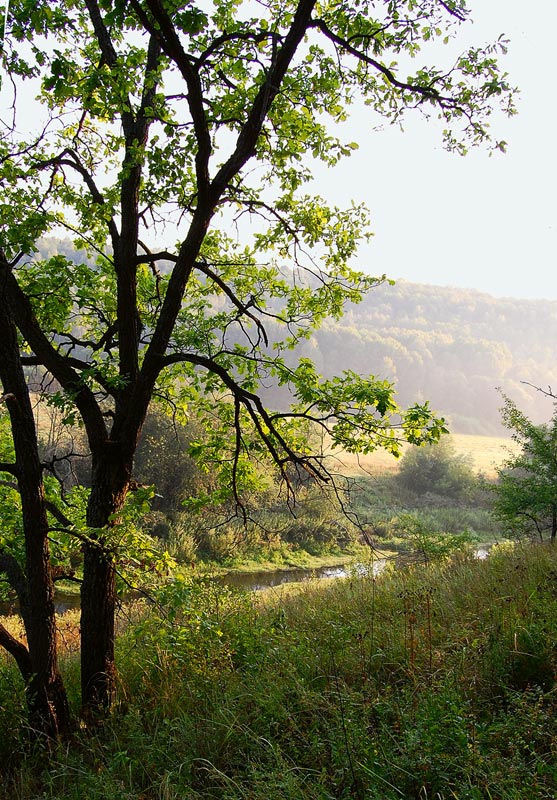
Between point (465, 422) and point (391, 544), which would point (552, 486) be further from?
point (465, 422)

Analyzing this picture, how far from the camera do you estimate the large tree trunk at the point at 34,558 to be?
4.66 meters

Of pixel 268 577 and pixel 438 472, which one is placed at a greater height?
pixel 438 472

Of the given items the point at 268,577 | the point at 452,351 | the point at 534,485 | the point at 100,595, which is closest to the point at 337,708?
the point at 100,595

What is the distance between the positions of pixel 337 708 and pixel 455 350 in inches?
5169

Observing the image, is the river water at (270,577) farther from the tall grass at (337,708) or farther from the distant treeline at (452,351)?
the distant treeline at (452,351)

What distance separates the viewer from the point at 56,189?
5.96 m

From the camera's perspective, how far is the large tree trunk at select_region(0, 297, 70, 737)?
466cm

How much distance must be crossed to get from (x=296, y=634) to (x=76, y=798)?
2.62m

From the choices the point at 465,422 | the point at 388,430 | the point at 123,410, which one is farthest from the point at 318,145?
the point at 465,422

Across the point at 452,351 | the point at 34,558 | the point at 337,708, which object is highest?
the point at 452,351

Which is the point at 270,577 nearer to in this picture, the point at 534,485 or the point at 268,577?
the point at 268,577

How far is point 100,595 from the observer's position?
5320mm

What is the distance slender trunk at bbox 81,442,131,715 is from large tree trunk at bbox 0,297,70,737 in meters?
0.29

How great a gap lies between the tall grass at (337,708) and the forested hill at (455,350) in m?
81.0
